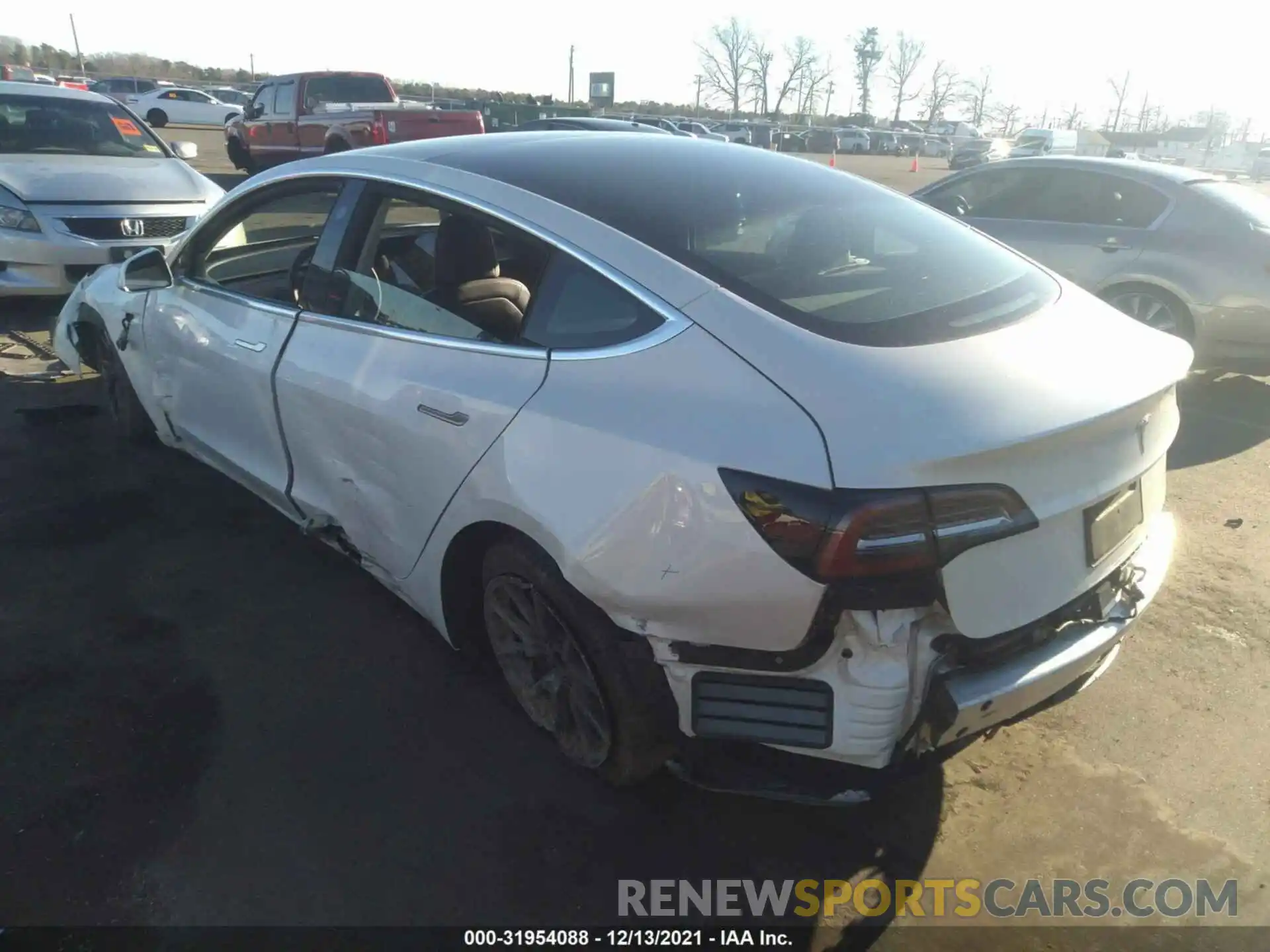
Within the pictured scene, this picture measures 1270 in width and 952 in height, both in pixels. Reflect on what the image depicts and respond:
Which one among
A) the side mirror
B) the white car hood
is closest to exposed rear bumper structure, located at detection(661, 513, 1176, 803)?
the side mirror

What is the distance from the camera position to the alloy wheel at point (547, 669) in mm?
2602

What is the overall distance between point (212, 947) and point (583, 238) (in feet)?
6.60

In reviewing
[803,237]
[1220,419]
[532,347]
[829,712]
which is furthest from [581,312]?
[1220,419]

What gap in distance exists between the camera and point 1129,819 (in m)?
2.72

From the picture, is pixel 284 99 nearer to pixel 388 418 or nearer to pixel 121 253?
pixel 121 253

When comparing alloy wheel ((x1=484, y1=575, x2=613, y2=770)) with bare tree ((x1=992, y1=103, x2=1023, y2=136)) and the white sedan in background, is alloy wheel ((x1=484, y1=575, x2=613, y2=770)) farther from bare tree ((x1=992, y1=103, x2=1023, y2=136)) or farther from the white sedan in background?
bare tree ((x1=992, y1=103, x2=1023, y2=136))

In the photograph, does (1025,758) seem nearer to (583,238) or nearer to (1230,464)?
(583,238)

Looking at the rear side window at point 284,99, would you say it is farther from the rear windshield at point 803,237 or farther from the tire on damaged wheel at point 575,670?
the tire on damaged wheel at point 575,670

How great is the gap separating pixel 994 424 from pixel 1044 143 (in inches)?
1530

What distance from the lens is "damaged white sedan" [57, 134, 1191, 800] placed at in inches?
81.9

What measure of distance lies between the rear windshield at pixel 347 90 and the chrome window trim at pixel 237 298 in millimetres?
13809

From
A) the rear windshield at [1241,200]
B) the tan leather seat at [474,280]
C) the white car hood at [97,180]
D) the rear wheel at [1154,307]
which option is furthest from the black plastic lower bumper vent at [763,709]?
the white car hood at [97,180]

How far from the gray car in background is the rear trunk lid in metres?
4.49

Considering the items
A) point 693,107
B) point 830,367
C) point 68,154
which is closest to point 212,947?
point 830,367
